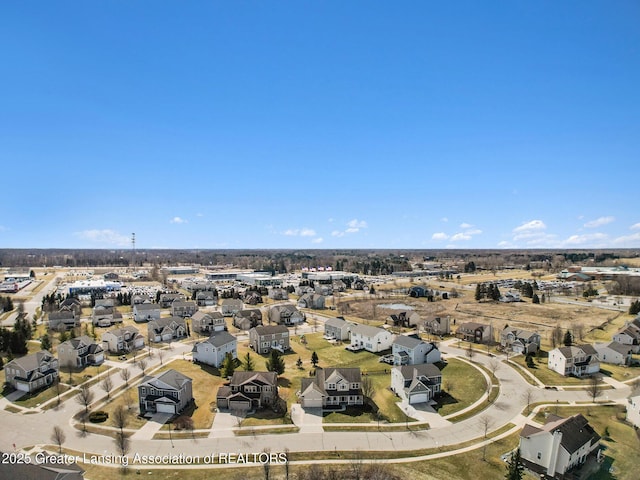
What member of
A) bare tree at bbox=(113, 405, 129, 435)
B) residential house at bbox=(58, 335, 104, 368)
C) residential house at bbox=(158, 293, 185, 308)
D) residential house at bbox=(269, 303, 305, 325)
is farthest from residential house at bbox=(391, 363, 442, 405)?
residential house at bbox=(158, 293, 185, 308)

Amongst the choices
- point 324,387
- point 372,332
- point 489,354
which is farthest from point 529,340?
point 324,387

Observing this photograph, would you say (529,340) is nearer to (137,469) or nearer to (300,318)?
(300,318)

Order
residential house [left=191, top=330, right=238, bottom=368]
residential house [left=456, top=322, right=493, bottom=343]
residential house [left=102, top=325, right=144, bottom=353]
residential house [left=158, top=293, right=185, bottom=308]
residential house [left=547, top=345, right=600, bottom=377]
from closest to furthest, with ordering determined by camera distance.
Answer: residential house [left=547, top=345, right=600, bottom=377]
residential house [left=191, top=330, right=238, bottom=368]
residential house [left=102, top=325, right=144, bottom=353]
residential house [left=456, top=322, right=493, bottom=343]
residential house [left=158, top=293, right=185, bottom=308]

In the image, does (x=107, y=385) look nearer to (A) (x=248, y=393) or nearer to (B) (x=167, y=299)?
(A) (x=248, y=393)

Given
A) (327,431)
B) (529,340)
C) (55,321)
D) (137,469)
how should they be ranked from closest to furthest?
(137,469), (327,431), (529,340), (55,321)

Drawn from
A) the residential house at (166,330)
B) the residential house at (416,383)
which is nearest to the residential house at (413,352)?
the residential house at (416,383)

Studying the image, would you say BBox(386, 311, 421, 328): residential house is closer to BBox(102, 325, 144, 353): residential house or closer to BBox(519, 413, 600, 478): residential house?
BBox(519, 413, 600, 478): residential house

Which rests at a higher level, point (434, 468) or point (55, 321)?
point (55, 321)
